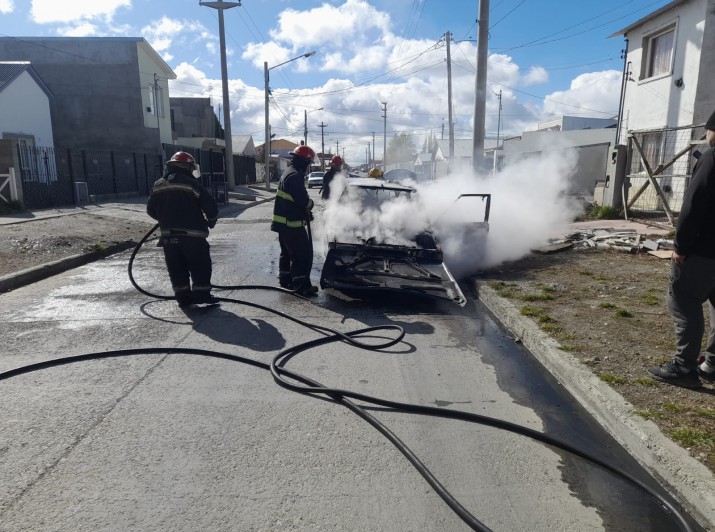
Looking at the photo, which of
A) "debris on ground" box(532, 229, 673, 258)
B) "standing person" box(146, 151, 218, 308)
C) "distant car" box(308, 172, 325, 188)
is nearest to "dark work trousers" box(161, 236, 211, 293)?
"standing person" box(146, 151, 218, 308)

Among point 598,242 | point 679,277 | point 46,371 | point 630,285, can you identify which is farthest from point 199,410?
point 598,242

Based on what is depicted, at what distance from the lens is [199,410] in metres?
3.55

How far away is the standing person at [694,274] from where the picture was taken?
11.7 feet

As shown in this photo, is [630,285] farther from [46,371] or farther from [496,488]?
[46,371]

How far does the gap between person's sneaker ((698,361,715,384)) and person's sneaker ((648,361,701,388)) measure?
12cm

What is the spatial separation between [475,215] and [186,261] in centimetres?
682

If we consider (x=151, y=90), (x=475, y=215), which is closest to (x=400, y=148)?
(x=151, y=90)

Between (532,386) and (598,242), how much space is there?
23.4 feet

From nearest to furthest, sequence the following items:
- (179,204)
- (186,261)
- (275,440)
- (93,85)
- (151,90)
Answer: (275,440) → (179,204) → (186,261) → (93,85) → (151,90)

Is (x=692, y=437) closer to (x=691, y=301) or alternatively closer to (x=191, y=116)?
(x=691, y=301)

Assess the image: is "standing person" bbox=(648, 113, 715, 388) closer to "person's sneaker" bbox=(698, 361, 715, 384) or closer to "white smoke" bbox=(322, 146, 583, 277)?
"person's sneaker" bbox=(698, 361, 715, 384)

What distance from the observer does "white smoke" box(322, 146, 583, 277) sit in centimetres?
749

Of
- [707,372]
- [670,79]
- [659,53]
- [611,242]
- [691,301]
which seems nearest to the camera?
[691,301]

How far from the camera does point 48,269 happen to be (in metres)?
8.13
